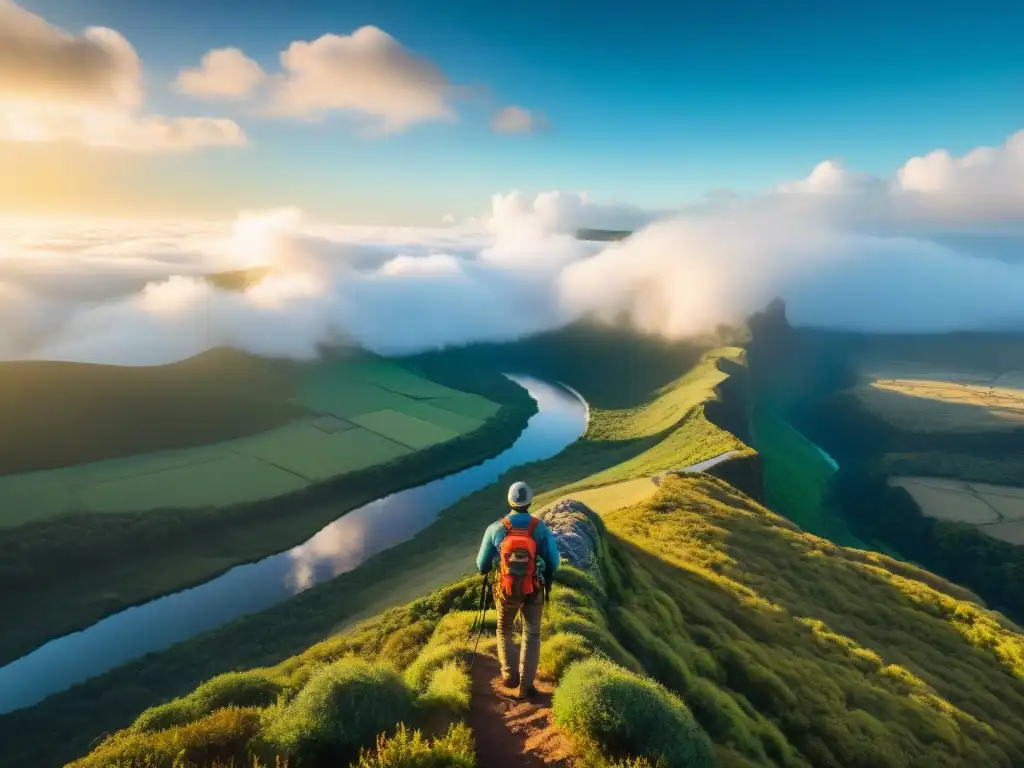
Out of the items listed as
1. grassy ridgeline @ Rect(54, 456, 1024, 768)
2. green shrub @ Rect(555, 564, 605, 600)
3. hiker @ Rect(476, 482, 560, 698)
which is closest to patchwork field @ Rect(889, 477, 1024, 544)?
grassy ridgeline @ Rect(54, 456, 1024, 768)

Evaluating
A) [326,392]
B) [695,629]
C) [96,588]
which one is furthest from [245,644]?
[326,392]

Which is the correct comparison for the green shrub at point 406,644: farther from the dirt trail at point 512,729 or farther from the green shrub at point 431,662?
the dirt trail at point 512,729

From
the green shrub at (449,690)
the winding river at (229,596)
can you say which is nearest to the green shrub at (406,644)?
the green shrub at (449,690)

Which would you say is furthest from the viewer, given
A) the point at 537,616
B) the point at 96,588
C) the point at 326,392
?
the point at 326,392


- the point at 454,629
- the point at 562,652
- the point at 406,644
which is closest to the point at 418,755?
the point at 562,652

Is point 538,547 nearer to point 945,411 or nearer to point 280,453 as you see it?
point 280,453

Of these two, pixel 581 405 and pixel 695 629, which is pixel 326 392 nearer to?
pixel 581 405

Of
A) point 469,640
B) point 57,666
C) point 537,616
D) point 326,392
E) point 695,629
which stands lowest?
point 57,666

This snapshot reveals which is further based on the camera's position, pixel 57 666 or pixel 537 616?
pixel 57 666
